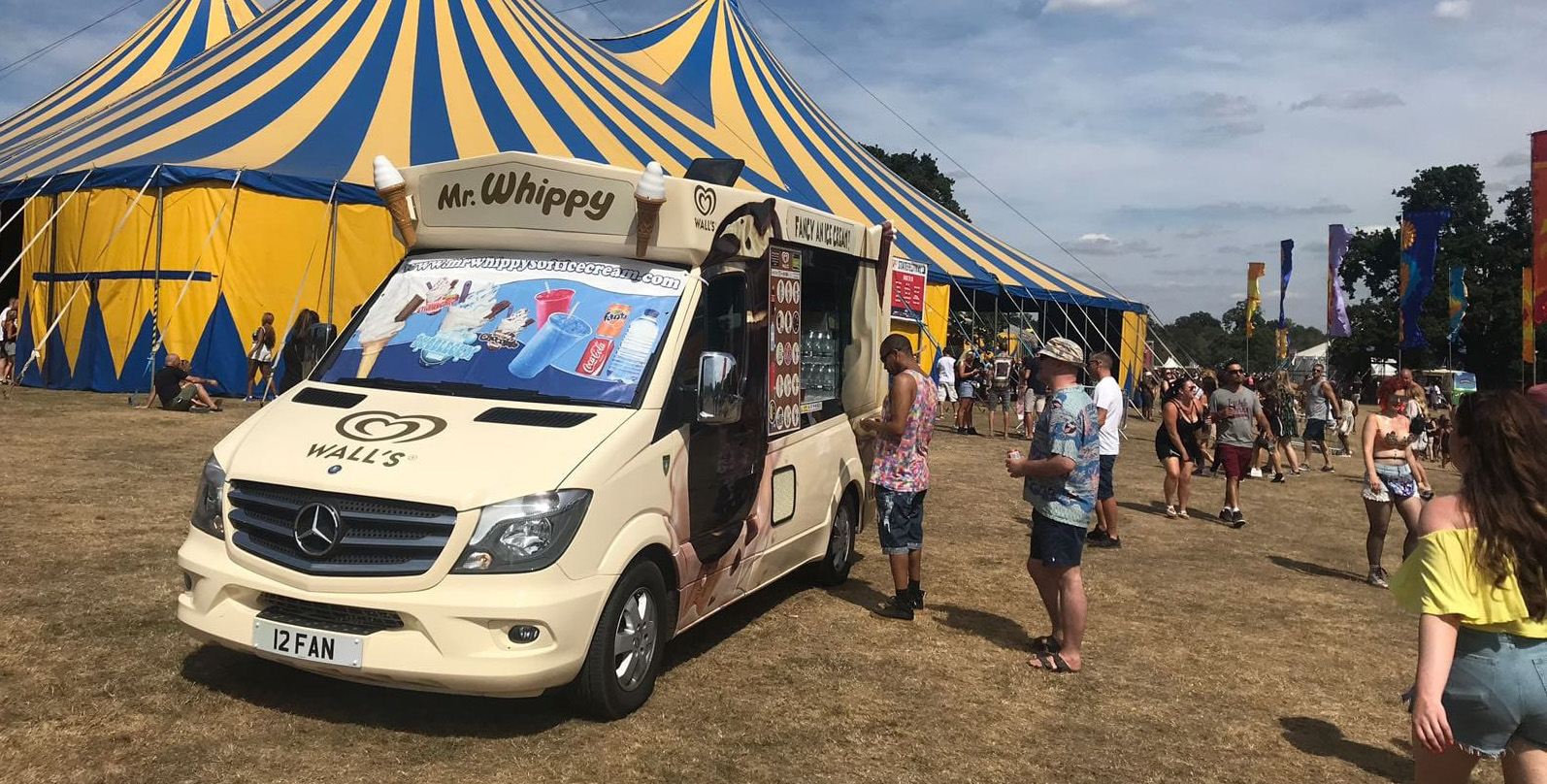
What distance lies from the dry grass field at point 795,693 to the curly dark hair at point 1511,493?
6.76 ft

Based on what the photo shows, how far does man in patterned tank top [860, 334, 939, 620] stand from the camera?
20.6ft

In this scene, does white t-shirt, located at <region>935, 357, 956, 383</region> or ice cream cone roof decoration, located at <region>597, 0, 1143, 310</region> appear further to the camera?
ice cream cone roof decoration, located at <region>597, 0, 1143, 310</region>

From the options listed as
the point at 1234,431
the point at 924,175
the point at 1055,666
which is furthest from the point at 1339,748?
the point at 924,175

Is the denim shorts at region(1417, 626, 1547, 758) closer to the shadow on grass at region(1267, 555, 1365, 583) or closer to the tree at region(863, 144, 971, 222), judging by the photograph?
the shadow on grass at region(1267, 555, 1365, 583)

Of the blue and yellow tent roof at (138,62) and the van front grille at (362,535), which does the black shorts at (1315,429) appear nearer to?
the van front grille at (362,535)

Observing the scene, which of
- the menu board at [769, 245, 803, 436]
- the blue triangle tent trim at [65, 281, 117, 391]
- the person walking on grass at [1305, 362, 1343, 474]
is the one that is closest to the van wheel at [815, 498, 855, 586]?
the menu board at [769, 245, 803, 436]

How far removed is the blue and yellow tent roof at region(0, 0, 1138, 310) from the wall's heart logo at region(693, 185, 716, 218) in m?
12.6

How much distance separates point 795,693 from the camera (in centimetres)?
506

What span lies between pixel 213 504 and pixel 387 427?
2.48 feet

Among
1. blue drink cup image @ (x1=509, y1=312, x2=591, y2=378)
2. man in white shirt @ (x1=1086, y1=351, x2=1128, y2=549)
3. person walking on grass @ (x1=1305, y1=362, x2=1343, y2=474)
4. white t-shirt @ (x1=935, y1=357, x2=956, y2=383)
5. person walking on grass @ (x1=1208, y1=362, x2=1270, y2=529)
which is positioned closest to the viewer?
blue drink cup image @ (x1=509, y1=312, x2=591, y2=378)

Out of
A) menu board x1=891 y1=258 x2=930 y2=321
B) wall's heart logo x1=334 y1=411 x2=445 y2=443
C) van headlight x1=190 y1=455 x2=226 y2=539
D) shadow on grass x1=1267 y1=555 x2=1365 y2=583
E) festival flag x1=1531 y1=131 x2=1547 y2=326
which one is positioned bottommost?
shadow on grass x1=1267 y1=555 x2=1365 y2=583

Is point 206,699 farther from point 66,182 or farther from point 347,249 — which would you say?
point 66,182

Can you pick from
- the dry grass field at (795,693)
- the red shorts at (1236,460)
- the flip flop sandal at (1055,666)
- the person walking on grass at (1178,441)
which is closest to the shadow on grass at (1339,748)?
the dry grass field at (795,693)

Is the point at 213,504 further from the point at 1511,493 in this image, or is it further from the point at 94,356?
the point at 94,356
